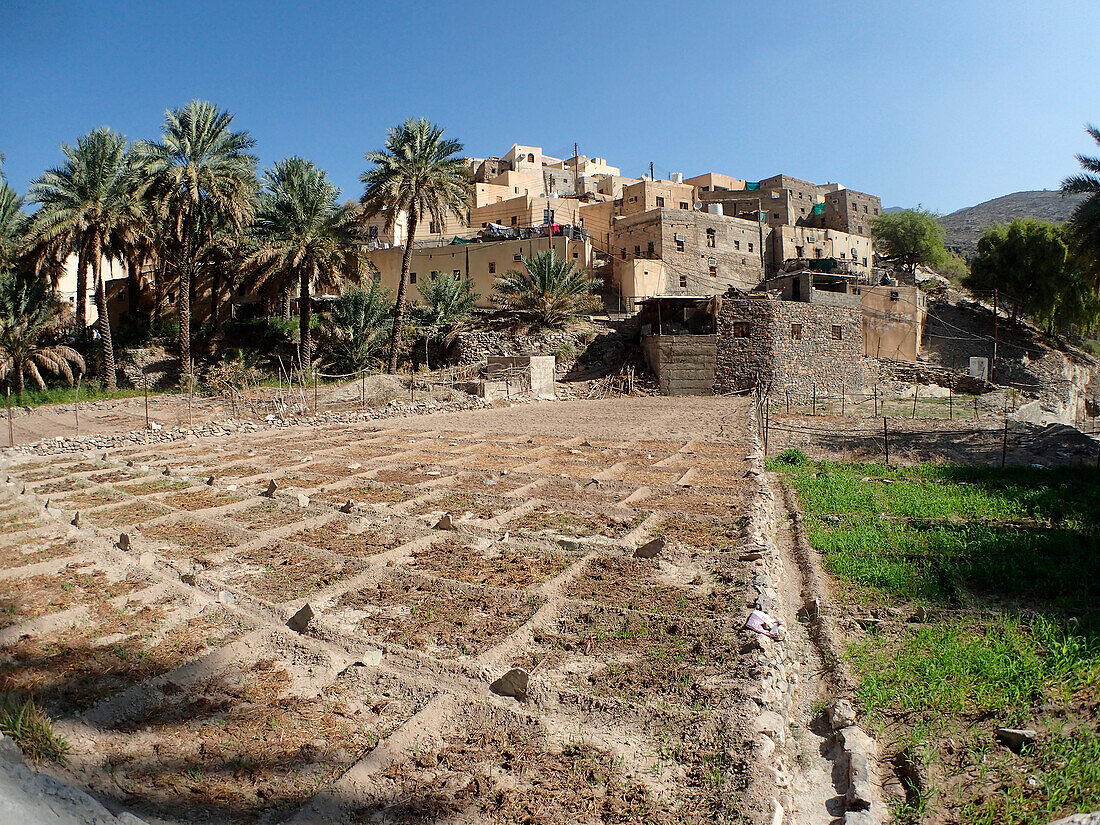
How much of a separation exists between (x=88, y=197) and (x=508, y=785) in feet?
87.5

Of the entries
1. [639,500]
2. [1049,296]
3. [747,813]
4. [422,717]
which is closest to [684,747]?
[747,813]

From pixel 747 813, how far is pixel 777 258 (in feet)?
147

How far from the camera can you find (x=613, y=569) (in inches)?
245

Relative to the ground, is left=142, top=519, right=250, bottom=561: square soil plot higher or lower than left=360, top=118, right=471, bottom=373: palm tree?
lower

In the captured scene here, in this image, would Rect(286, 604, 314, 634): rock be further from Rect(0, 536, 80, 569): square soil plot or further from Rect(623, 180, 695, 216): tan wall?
Rect(623, 180, 695, 216): tan wall

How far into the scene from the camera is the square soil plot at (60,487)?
952cm

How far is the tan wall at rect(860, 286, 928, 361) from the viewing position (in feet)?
98.7

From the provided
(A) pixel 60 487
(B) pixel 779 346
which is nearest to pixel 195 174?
(A) pixel 60 487

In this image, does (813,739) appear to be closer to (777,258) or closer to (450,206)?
(450,206)

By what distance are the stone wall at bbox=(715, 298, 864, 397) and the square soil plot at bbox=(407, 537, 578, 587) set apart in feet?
67.3

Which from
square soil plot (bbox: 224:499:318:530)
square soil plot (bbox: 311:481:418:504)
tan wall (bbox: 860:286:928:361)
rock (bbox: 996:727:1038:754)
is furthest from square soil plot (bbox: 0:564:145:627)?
tan wall (bbox: 860:286:928:361)

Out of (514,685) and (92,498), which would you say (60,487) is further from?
(514,685)

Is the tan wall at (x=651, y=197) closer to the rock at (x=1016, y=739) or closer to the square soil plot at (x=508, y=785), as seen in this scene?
the rock at (x=1016, y=739)

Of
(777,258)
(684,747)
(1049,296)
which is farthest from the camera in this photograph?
(777,258)
